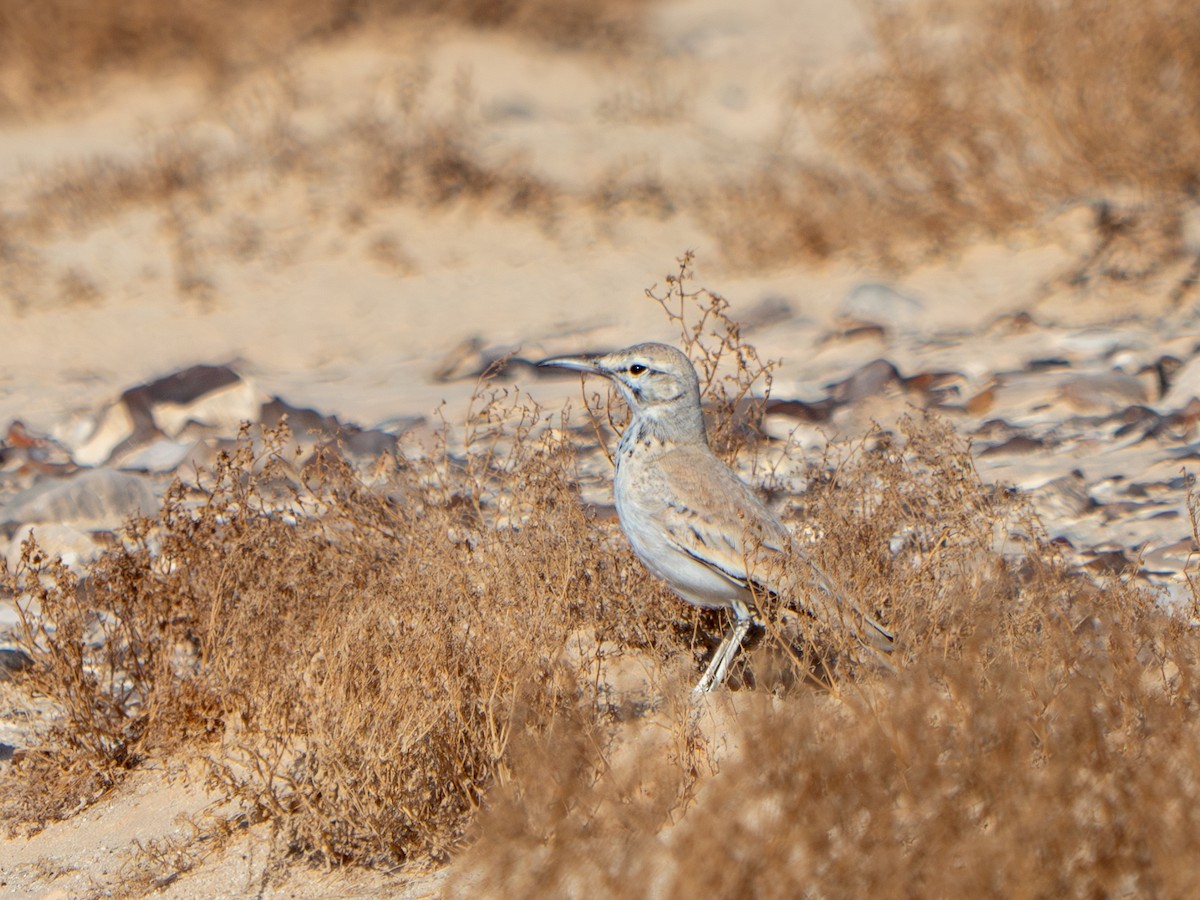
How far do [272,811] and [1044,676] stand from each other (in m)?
2.02

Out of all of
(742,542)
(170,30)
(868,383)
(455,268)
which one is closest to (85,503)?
(742,542)

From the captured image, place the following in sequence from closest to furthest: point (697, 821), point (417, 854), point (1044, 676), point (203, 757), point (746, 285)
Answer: point (697, 821) < point (1044, 676) < point (417, 854) < point (203, 757) < point (746, 285)

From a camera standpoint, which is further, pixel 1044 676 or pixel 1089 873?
pixel 1044 676

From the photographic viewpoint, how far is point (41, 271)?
10.4m

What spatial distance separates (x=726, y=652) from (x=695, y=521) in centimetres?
44

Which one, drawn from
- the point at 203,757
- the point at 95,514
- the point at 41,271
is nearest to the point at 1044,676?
the point at 203,757

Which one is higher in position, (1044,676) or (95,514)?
(1044,676)

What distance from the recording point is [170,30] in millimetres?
14375

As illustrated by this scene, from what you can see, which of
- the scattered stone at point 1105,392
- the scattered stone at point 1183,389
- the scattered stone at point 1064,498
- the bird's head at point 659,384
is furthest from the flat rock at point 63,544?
the scattered stone at point 1183,389

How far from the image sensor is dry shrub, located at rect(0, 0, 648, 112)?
14.0 m

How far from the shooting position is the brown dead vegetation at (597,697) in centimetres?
277

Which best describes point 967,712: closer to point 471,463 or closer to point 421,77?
point 471,463

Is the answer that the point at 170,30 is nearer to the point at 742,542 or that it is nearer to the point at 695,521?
the point at 695,521

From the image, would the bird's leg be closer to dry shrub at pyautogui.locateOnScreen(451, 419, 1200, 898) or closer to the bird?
the bird
